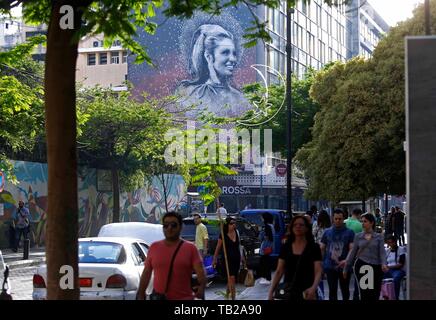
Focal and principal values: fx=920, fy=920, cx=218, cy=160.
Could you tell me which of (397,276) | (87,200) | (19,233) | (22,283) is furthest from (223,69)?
(397,276)

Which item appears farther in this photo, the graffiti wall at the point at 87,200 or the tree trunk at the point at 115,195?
the tree trunk at the point at 115,195

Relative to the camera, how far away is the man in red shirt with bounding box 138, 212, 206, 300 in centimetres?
901

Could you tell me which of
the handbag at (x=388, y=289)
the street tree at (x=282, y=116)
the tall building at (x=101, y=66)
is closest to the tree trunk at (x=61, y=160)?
the handbag at (x=388, y=289)

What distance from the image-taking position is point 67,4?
9695 millimetres

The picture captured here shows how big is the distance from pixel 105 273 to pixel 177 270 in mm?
5148

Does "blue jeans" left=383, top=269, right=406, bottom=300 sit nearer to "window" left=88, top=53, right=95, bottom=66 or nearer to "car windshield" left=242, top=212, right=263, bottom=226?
"car windshield" left=242, top=212, right=263, bottom=226

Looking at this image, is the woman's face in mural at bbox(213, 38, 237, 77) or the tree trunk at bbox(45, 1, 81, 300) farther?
the woman's face in mural at bbox(213, 38, 237, 77)

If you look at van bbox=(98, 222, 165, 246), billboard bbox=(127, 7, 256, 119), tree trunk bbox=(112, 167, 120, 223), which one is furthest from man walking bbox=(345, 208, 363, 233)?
billboard bbox=(127, 7, 256, 119)

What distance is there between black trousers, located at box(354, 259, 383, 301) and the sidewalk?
1746 cm

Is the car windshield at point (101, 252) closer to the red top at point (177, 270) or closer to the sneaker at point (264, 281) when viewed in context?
the red top at point (177, 270)

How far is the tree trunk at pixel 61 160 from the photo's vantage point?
9.54 meters

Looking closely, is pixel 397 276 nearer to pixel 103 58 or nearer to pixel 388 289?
pixel 388 289

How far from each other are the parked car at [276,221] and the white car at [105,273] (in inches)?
344
